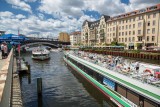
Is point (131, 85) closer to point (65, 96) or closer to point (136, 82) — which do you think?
point (136, 82)

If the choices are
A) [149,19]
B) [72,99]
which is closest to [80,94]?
[72,99]

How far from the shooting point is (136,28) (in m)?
74.3

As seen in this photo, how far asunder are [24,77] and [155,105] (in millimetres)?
22560

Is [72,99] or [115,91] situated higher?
[115,91]

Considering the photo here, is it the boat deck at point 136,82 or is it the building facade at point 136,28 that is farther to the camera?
the building facade at point 136,28

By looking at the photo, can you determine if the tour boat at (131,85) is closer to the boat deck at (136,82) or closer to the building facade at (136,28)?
the boat deck at (136,82)

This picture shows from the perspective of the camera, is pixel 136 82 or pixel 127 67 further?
pixel 127 67

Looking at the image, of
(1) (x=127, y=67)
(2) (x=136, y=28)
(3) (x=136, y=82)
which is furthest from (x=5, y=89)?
(2) (x=136, y=28)

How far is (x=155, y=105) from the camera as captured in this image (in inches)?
391

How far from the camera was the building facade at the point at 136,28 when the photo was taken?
65.9 metres

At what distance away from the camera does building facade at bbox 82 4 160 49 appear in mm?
65938

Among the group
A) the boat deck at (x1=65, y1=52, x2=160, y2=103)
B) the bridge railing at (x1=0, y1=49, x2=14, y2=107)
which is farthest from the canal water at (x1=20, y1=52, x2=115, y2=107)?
the bridge railing at (x1=0, y1=49, x2=14, y2=107)

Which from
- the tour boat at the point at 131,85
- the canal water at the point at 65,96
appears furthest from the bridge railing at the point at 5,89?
the tour boat at the point at 131,85

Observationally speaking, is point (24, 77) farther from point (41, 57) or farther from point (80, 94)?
point (41, 57)
